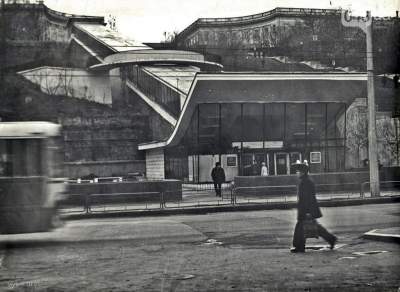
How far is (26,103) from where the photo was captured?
24953 mm

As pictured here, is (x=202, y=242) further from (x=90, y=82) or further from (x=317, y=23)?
(x=90, y=82)

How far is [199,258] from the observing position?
27.5 feet

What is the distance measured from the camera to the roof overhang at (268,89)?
19719 mm

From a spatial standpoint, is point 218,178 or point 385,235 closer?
point 385,235

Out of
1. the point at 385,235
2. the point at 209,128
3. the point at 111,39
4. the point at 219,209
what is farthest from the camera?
the point at 111,39

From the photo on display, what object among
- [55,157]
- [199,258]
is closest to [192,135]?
[55,157]

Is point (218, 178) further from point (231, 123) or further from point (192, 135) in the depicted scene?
point (192, 135)

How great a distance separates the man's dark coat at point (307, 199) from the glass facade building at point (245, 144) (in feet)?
31.5

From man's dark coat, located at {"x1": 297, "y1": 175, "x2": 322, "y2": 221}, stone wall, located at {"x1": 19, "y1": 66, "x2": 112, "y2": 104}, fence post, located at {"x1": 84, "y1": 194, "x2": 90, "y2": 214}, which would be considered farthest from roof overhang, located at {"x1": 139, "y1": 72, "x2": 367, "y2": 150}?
A: man's dark coat, located at {"x1": 297, "y1": 175, "x2": 322, "y2": 221}

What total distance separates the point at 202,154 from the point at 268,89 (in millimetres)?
4382

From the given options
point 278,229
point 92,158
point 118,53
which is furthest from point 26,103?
point 278,229

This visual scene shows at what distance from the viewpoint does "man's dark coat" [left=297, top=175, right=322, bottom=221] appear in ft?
28.7

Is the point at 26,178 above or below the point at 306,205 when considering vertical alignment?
above

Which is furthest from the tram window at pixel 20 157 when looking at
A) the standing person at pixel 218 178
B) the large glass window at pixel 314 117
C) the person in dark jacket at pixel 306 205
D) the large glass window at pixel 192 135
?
the large glass window at pixel 192 135
